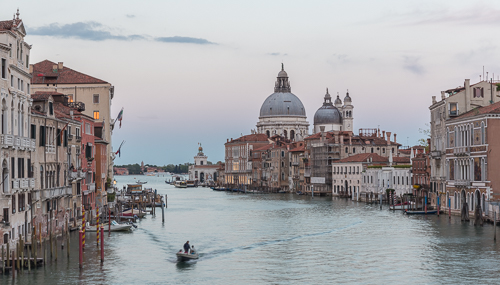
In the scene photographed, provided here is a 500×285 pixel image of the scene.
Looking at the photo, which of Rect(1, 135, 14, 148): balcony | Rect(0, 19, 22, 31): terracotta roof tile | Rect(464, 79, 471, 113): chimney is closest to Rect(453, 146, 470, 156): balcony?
Rect(464, 79, 471, 113): chimney

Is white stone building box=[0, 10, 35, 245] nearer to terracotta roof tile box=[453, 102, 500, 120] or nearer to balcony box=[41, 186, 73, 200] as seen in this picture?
balcony box=[41, 186, 73, 200]

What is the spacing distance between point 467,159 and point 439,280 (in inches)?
746

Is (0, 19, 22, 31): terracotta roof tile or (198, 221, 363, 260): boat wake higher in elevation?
(0, 19, 22, 31): terracotta roof tile

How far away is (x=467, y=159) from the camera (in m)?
41.9

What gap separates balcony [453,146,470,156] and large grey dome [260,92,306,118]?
9742 centimetres

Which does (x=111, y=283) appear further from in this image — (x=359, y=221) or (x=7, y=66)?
(x=359, y=221)

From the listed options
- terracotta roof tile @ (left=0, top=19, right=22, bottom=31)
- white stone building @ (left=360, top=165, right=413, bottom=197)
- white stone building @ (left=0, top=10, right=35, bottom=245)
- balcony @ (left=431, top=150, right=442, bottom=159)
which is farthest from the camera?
white stone building @ (left=360, top=165, right=413, bottom=197)

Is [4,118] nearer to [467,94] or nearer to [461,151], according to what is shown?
[461,151]

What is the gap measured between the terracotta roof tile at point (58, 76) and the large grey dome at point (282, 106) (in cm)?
9107

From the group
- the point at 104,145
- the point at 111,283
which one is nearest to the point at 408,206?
the point at 104,145

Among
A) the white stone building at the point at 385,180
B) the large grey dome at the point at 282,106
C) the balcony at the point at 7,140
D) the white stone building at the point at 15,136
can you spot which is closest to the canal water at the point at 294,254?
the white stone building at the point at 15,136

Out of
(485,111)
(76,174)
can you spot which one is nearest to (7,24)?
(76,174)

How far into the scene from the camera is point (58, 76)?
49406mm

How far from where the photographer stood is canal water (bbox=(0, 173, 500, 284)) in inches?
962
